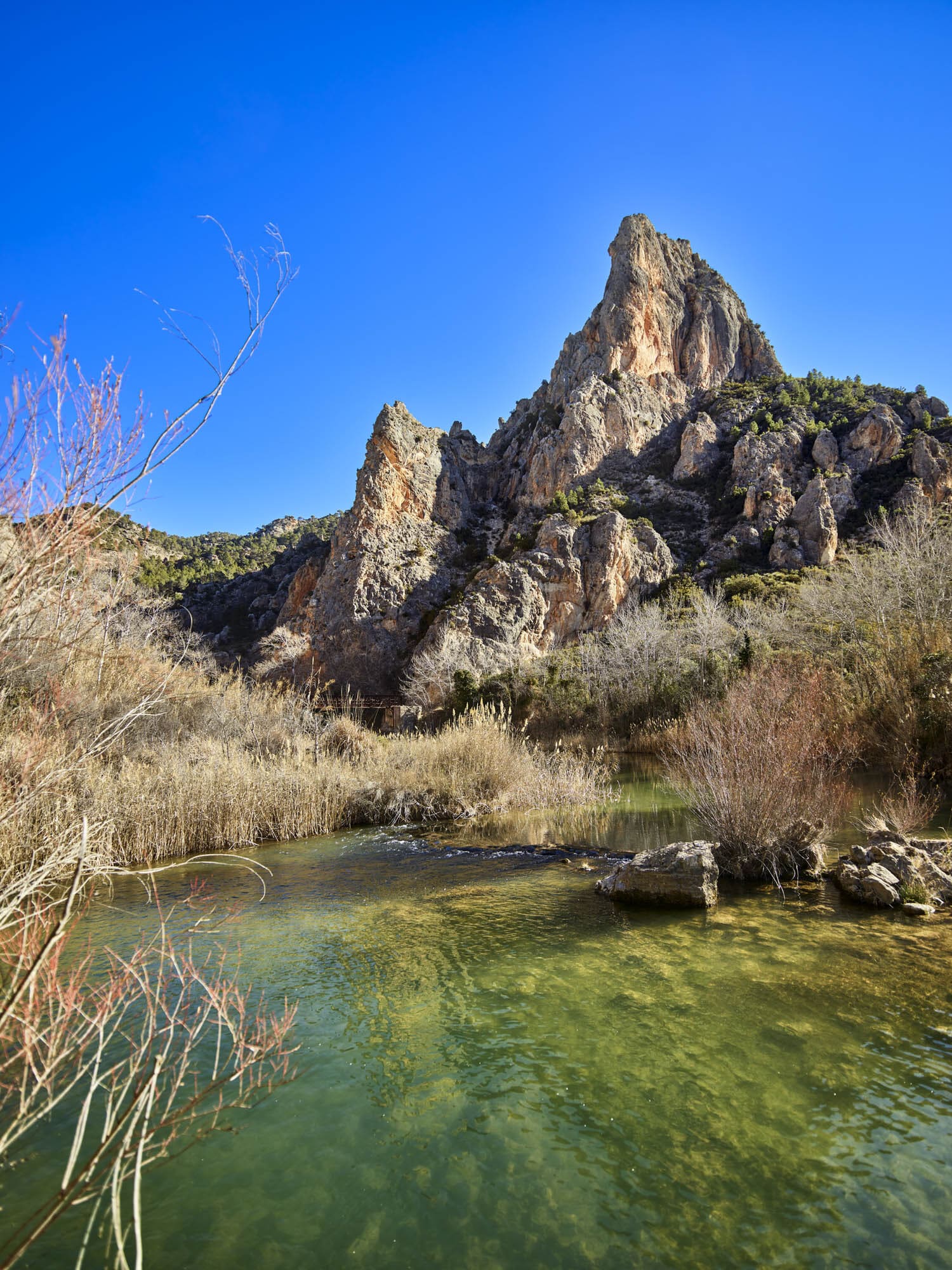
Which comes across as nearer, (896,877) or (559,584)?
(896,877)

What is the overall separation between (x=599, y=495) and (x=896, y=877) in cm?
4803

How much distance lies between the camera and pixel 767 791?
24.9 ft

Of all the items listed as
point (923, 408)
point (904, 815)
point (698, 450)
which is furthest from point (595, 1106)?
point (923, 408)

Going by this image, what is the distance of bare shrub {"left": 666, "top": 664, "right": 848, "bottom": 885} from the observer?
7629mm

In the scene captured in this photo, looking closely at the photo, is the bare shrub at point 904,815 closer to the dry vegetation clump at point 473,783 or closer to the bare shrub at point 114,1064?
the dry vegetation clump at point 473,783

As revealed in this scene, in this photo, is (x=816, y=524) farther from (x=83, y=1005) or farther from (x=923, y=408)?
(x=83, y=1005)

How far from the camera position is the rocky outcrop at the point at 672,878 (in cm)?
693

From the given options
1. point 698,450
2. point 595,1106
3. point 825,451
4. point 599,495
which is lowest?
point 595,1106

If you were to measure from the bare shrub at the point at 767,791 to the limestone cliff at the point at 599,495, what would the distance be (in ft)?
111

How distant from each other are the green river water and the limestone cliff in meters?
36.2

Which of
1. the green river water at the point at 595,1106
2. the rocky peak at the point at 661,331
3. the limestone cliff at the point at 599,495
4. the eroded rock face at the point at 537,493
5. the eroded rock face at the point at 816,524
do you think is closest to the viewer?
the green river water at the point at 595,1106

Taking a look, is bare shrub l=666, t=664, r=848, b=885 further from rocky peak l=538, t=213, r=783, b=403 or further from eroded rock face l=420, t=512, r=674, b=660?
rocky peak l=538, t=213, r=783, b=403

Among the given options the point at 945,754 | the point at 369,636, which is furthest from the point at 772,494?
the point at 945,754

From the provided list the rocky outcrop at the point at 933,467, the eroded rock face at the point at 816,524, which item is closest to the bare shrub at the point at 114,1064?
the eroded rock face at the point at 816,524
